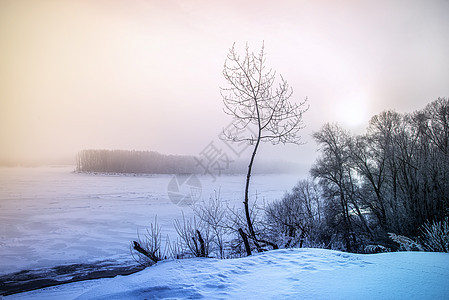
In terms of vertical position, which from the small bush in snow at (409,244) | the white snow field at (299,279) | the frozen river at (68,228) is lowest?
the frozen river at (68,228)

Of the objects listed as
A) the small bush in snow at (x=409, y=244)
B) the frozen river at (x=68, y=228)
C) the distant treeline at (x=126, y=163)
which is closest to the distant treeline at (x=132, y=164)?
the distant treeline at (x=126, y=163)

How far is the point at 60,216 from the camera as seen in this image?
20.6 meters

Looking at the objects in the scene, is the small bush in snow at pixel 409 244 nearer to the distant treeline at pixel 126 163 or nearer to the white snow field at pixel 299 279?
the white snow field at pixel 299 279

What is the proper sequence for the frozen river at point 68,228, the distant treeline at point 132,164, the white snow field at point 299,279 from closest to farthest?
the white snow field at point 299,279 → the frozen river at point 68,228 → the distant treeline at point 132,164

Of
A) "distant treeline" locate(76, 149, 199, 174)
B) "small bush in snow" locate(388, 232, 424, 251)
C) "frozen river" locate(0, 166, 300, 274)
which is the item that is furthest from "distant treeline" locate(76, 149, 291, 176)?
"small bush in snow" locate(388, 232, 424, 251)

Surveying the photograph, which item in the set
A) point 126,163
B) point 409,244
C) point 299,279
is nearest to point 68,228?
point 299,279

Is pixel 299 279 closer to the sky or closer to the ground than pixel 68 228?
closer to the sky

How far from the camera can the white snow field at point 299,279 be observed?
2.46 meters

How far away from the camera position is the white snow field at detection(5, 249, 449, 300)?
2457 millimetres

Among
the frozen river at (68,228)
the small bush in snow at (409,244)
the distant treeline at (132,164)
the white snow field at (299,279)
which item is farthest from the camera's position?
the distant treeline at (132,164)

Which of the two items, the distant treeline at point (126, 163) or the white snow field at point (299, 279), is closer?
the white snow field at point (299, 279)

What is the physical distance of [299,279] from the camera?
2910 millimetres

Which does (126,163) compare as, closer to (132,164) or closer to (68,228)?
(132,164)

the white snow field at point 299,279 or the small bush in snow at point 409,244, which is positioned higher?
the white snow field at point 299,279
